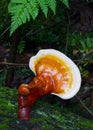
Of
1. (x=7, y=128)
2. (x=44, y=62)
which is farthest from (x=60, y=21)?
(x=7, y=128)

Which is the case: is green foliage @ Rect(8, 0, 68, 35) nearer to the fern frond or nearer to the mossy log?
the fern frond

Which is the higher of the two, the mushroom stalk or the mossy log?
the mushroom stalk

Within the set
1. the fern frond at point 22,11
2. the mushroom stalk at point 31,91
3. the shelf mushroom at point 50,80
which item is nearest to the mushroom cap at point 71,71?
the shelf mushroom at point 50,80

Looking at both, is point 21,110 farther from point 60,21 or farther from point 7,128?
point 60,21

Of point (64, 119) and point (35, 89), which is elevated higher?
point (35, 89)

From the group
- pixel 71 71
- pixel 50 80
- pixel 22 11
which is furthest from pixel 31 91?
pixel 22 11

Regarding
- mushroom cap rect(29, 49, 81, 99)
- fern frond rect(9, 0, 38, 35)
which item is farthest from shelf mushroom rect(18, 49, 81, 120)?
fern frond rect(9, 0, 38, 35)

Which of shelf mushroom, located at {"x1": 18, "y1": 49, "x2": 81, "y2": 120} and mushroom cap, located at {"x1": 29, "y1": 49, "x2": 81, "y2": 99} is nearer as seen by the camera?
shelf mushroom, located at {"x1": 18, "y1": 49, "x2": 81, "y2": 120}
